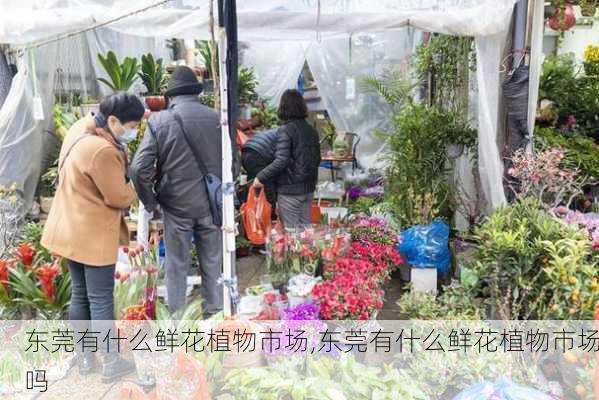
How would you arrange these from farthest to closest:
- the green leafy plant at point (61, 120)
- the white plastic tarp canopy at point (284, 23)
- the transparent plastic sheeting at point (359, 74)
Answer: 1. the transparent plastic sheeting at point (359, 74)
2. the green leafy plant at point (61, 120)
3. the white plastic tarp canopy at point (284, 23)

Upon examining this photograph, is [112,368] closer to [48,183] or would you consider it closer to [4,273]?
[4,273]

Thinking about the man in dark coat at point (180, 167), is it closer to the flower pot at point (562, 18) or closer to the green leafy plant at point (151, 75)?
the green leafy plant at point (151, 75)

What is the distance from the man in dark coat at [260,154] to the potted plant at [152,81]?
0.97m

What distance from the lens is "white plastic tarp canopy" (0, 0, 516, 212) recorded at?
3.86 metres

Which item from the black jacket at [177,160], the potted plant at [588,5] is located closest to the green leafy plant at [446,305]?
the black jacket at [177,160]

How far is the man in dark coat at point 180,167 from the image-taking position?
3322 mm

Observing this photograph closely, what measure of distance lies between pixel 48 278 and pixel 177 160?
3.76 feet

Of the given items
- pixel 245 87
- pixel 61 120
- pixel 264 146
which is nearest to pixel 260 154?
pixel 264 146

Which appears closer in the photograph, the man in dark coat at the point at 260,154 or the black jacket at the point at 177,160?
the black jacket at the point at 177,160

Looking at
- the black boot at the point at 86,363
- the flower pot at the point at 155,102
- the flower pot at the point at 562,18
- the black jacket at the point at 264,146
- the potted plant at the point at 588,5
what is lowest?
the black boot at the point at 86,363

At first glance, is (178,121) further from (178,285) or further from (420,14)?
(420,14)

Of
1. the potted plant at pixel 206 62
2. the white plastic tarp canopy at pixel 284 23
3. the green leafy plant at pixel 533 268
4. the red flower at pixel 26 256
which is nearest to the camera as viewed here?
the green leafy plant at pixel 533 268

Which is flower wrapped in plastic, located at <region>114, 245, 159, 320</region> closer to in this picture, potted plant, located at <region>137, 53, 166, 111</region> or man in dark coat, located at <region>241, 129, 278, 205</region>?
man in dark coat, located at <region>241, 129, 278, 205</region>

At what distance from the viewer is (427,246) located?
14.0 feet
